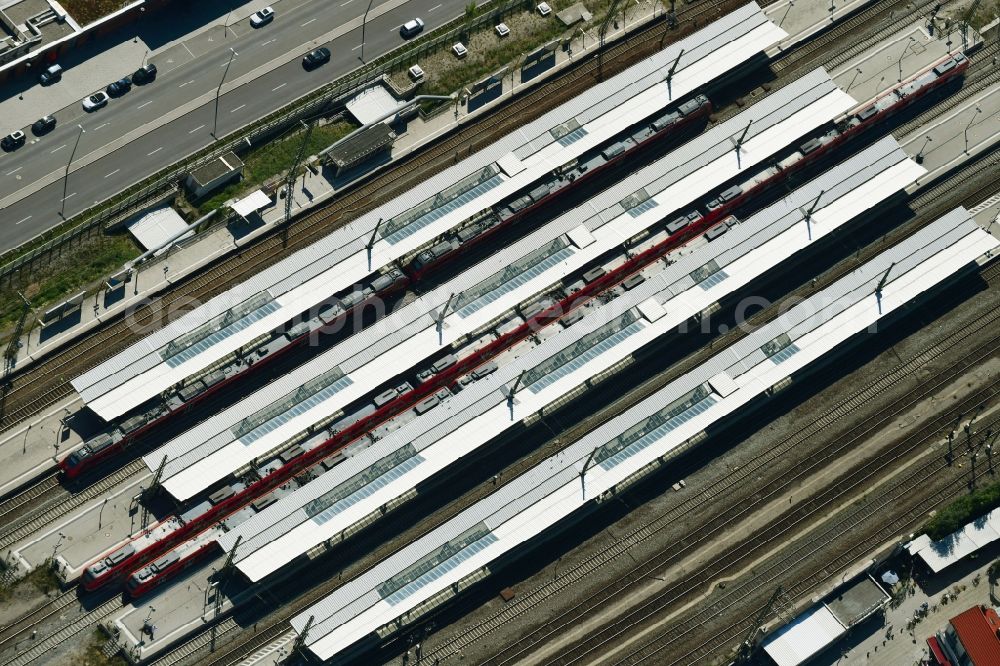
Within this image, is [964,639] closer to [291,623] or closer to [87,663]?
[291,623]

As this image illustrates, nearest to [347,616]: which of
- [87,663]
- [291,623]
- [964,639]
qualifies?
[291,623]

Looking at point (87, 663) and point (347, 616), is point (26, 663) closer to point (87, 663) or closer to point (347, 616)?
point (87, 663)

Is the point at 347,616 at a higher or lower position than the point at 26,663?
lower

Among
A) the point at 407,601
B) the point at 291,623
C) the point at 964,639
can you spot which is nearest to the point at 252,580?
the point at 291,623

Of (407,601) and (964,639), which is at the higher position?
(407,601)

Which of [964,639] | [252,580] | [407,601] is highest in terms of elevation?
[252,580]

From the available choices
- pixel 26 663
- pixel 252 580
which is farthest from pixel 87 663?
pixel 252 580

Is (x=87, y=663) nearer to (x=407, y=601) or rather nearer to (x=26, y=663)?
(x=26, y=663)
